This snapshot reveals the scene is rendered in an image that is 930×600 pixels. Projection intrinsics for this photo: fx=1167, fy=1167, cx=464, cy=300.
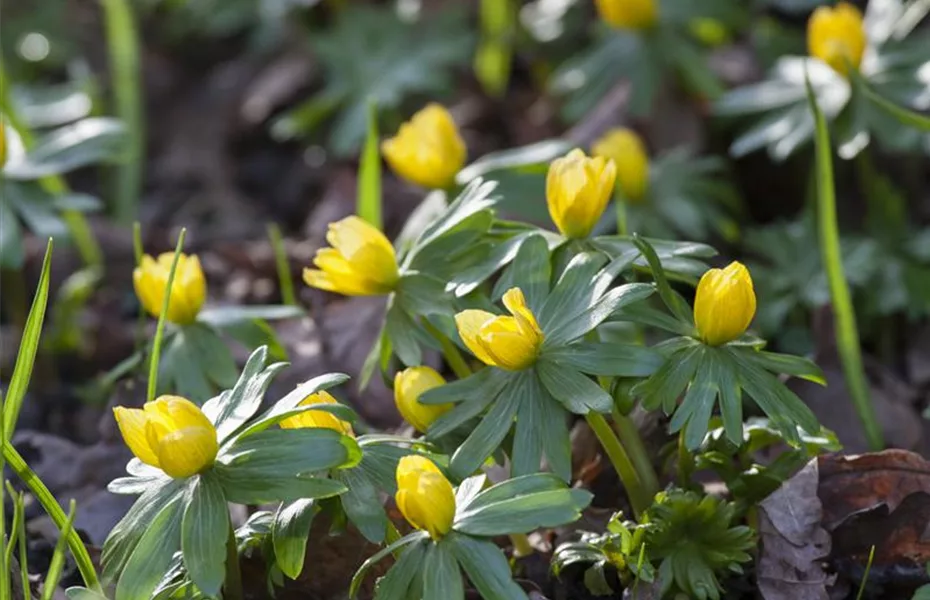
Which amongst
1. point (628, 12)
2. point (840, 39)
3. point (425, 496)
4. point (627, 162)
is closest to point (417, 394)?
point (425, 496)

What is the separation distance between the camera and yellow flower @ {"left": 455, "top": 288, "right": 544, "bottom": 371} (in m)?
1.44

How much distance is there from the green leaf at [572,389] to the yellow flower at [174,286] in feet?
2.26

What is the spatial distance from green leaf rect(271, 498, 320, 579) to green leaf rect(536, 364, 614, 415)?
34 cm

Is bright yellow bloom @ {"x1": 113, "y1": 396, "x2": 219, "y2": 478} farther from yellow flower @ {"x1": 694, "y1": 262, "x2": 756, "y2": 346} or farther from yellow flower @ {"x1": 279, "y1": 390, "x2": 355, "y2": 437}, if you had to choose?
yellow flower @ {"x1": 694, "y1": 262, "x2": 756, "y2": 346}

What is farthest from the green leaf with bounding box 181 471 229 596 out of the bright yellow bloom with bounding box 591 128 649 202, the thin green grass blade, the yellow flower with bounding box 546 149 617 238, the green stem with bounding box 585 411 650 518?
the bright yellow bloom with bounding box 591 128 649 202

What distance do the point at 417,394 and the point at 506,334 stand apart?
24cm

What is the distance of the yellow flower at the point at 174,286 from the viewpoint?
6.17ft

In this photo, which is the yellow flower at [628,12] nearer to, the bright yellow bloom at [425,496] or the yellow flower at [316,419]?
the yellow flower at [316,419]

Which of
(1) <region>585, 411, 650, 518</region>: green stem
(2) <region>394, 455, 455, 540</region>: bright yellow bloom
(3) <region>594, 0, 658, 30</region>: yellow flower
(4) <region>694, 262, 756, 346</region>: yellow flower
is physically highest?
(3) <region>594, 0, 658, 30</region>: yellow flower

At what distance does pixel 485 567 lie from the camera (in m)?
1.36

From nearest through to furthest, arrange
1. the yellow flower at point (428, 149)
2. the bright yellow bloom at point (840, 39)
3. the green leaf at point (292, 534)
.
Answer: the green leaf at point (292, 534) < the yellow flower at point (428, 149) < the bright yellow bloom at point (840, 39)

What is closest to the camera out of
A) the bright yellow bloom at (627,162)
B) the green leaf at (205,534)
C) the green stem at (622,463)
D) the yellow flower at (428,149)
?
the green leaf at (205,534)

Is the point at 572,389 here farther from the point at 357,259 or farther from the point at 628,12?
the point at 628,12

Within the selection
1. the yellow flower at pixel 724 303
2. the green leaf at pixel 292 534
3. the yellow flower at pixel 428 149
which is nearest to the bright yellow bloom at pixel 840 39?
the yellow flower at pixel 428 149
